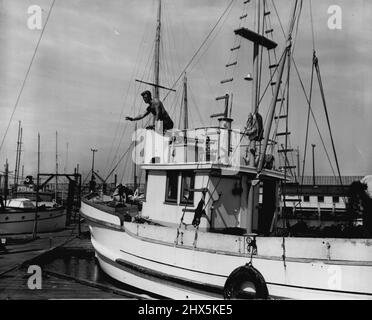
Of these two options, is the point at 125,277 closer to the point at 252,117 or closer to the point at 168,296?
the point at 168,296

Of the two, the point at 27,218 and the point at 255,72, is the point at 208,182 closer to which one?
the point at 255,72

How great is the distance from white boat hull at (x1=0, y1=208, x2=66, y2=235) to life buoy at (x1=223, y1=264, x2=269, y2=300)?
1979cm

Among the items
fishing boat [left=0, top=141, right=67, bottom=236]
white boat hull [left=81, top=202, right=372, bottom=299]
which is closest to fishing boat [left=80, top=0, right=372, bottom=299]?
white boat hull [left=81, top=202, right=372, bottom=299]

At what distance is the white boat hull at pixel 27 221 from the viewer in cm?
2309

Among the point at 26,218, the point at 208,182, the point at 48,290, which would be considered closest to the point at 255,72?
the point at 208,182

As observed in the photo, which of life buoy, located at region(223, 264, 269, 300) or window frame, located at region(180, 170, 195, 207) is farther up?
window frame, located at region(180, 170, 195, 207)

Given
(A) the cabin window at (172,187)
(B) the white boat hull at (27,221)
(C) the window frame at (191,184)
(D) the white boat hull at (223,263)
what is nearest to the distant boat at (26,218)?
(B) the white boat hull at (27,221)

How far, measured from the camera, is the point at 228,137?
10227mm

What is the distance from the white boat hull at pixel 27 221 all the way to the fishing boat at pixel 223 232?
1252cm

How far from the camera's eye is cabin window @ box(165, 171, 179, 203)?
1042cm

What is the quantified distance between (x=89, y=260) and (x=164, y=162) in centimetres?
638

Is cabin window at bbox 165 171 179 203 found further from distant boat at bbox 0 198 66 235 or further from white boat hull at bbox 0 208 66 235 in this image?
white boat hull at bbox 0 208 66 235
